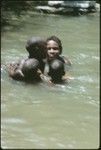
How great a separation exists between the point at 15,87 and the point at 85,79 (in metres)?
1.53

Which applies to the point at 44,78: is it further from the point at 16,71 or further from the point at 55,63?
the point at 16,71

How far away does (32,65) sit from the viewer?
8.93 meters

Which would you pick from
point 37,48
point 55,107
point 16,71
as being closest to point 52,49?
point 37,48

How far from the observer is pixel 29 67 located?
8938mm

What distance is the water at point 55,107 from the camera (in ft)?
21.8

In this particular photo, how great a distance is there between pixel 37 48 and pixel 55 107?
1.69 metres

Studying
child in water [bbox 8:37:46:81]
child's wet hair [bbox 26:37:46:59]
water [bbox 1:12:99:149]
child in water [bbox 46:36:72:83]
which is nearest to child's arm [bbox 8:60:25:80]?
child in water [bbox 8:37:46:81]

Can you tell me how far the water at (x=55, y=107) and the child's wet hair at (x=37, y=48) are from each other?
24.2 inches

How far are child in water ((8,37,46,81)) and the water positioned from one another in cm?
16

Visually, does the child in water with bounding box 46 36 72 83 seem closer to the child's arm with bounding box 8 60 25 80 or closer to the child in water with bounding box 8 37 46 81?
the child in water with bounding box 8 37 46 81

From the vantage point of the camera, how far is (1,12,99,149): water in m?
6.65

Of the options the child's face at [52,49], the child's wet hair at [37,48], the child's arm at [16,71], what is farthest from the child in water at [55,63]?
the child's arm at [16,71]

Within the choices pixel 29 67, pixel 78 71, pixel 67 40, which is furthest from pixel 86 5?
pixel 29 67

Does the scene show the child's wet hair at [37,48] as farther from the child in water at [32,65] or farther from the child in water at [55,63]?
the child in water at [55,63]
